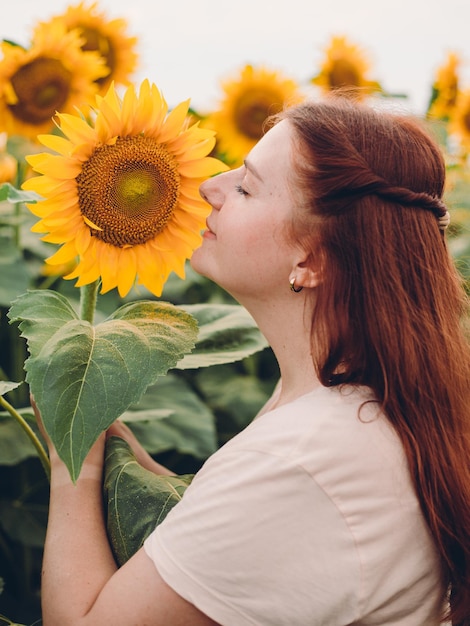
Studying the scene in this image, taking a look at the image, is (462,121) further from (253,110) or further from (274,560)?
(274,560)

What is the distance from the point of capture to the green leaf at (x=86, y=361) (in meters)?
1.08

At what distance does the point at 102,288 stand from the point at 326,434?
46 cm

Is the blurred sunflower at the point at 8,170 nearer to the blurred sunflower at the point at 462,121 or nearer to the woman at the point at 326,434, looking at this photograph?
the woman at the point at 326,434

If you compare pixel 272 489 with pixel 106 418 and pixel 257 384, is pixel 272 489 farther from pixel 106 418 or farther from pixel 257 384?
pixel 257 384

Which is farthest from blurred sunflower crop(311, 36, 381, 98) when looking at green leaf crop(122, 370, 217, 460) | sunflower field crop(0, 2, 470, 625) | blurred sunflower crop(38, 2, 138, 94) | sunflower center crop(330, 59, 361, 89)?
green leaf crop(122, 370, 217, 460)

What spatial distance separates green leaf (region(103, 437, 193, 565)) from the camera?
117cm

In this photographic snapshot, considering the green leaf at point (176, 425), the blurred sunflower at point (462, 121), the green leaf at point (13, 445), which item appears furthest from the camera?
the blurred sunflower at point (462, 121)

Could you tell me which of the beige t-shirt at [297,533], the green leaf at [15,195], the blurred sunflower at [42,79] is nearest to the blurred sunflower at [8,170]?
the blurred sunflower at [42,79]

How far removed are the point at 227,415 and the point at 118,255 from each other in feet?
3.35

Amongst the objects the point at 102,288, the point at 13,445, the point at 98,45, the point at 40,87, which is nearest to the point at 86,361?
the point at 102,288

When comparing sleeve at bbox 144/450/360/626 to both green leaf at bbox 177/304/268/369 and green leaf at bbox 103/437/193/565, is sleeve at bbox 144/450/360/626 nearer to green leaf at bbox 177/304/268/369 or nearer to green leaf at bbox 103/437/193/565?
green leaf at bbox 103/437/193/565

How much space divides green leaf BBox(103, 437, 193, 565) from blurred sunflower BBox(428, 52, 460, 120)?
104 inches

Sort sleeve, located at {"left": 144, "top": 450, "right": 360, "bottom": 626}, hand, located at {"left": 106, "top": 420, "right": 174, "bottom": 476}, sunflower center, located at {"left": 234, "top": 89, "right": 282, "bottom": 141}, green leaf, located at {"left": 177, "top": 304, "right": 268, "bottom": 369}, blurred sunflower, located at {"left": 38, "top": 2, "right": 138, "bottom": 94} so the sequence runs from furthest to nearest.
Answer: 1. sunflower center, located at {"left": 234, "top": 89, "right": 282, "bottom": 141}
2. blurred sunflower, located at {"left": 38, "top": 2, "right": 138, "bottom": 94}
3. green leaf, located at {"left": 177, "top": 304, "right": 268, "bottom": 369}
4. hand, located at {"left": 106, "top": 420, "right": 174, "bottom": 476}
5. sleeve, located at {"left": 144, "top": 450, "right": 360, "bottom": 626}

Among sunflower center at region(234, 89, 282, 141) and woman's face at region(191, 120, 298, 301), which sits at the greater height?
woman's face at region(191, 120, 298, 301)
